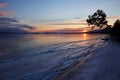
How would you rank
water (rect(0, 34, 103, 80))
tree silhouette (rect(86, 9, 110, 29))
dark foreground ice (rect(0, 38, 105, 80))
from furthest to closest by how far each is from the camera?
tree silhouette (rect(86, 9, 110, 29)), water (rect(0, 34, 103, 80)), dark foreground ice (rect(0, 38, 105, 80))

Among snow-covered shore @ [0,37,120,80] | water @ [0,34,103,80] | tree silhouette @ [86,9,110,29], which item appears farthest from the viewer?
tree silhouette @ [86,9,110,29]

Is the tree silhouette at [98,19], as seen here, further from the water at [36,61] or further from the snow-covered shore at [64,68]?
the snow-covered shore at [64,68]

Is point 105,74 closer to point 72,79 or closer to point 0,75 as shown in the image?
point 72,79

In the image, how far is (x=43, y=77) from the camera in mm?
13633

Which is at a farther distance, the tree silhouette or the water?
the tree silhouette

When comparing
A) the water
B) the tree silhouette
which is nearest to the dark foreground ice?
the water

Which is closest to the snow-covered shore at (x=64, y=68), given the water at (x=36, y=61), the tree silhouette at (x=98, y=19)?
the water at (x=36, y=61)

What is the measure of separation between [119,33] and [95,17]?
1047 cm

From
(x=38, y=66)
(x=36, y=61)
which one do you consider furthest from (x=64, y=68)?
(x=36, y=61)

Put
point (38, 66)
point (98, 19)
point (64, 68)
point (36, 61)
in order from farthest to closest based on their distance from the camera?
point (98, 19) → point (36, 61) → point (38, 66) → point (64, 68)

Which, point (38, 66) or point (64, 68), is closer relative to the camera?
point (64, 68)

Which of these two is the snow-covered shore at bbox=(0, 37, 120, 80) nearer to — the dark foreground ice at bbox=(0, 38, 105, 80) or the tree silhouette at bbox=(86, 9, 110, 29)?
the dark foreground ice at bbox=(0, 38, 105, 80)

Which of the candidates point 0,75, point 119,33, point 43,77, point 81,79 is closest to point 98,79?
point 81,79

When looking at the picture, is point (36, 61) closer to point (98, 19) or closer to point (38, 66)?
point (38, 66)
